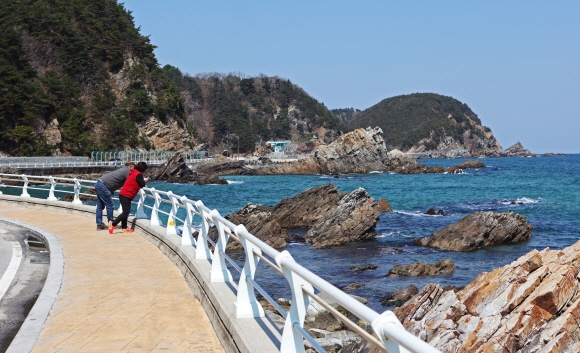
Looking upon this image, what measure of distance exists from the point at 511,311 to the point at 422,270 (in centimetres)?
1084

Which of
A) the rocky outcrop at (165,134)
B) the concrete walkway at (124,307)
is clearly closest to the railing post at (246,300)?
the concrete walkway at (124,307)

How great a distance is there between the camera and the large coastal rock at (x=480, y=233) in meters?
27.4

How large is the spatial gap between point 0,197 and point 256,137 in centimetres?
16362

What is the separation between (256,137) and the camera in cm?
18925

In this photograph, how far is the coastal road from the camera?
756cm

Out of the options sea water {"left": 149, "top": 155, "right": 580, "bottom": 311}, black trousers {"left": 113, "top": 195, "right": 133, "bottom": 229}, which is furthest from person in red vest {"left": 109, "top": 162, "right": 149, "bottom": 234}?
sea water {"left": 149, "top": 155, "right": 580, "bottom": 311}

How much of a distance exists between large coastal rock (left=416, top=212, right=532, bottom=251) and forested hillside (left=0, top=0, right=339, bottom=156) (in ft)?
222

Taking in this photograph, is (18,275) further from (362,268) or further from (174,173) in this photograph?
(174,173)

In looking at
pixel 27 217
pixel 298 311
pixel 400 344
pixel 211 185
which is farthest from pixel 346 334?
pixel 211 185

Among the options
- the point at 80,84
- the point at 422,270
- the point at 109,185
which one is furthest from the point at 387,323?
the point at 80,84

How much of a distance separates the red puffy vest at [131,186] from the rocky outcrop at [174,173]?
73.0m

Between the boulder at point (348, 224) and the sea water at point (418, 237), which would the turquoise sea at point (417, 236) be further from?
the boulder at point (348, 224)

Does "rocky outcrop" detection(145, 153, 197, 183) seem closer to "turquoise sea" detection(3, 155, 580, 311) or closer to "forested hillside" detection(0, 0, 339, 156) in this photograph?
"forested hillside" detection(0, 0, 339, 156)

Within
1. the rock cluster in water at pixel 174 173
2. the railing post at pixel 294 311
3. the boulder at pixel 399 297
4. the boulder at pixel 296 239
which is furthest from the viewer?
the rock cluster in water at pixel 174 173
